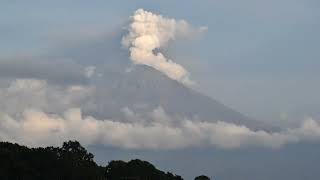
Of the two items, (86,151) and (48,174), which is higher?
(86,151)

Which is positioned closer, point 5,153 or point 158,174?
point 5,153

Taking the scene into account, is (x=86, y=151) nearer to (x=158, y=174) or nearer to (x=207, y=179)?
(x=158, y=174)

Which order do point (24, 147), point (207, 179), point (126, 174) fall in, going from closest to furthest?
1. point (24, 147)
2. point (126, 174)
3. point (207, 179)

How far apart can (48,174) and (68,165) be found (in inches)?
151

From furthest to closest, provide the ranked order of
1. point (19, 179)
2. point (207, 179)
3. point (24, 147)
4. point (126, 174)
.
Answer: point (207, 179) < point (126, 174) < point (24, 147) < point (19, 179)

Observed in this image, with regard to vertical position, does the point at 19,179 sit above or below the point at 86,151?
below

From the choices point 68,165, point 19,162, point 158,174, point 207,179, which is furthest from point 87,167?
point 207,179

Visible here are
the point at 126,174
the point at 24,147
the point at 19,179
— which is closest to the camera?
the point at 19,179

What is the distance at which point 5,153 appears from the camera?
4503 inches

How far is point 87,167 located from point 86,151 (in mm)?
18025

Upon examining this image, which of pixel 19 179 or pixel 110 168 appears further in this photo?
pixel 110 168

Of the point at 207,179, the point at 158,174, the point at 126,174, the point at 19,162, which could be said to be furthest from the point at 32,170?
the point at 207,179

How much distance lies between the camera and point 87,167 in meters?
123

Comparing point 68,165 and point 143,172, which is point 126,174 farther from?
point 68,165
